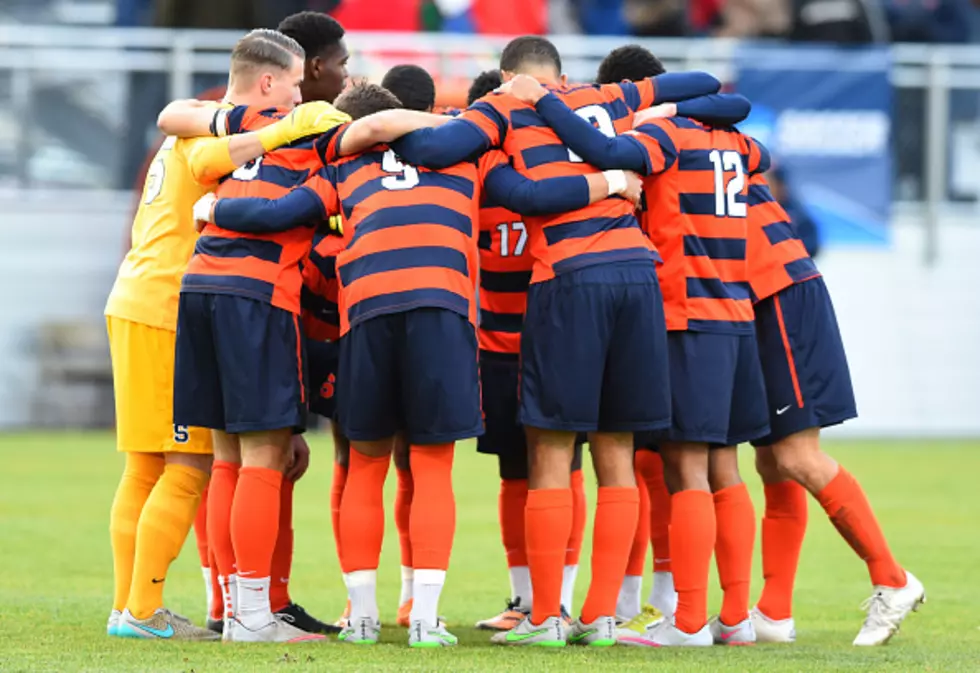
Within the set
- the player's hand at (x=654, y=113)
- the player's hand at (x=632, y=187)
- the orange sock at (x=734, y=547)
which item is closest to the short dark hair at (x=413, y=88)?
the player's hand at (x=654, y=113)

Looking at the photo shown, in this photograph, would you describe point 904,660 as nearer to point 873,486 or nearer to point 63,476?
point 873,486

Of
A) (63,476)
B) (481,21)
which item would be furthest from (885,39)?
(63,476)

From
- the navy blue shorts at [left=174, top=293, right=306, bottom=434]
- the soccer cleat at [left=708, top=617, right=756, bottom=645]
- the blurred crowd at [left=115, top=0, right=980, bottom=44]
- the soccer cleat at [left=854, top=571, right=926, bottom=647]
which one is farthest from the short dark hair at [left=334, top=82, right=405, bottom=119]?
the blurred crowd at [left=115, top=0, right=980, bottom=44]

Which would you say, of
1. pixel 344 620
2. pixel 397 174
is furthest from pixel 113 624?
pixel 397 174

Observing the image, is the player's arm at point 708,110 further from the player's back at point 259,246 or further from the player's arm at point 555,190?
the player's back at point 259,246

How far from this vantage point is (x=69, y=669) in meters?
5.24

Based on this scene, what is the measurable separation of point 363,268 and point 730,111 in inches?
60.8

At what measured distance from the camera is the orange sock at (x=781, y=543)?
257 inches

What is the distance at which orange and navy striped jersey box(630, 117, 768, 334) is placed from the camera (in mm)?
6258

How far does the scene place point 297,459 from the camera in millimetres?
6652

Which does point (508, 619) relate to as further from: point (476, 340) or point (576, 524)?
point (476, 340)

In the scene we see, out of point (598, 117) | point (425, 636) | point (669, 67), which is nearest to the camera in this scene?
point (425, 636)

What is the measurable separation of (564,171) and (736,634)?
5.95ft

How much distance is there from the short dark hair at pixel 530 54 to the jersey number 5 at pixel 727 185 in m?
0.74
